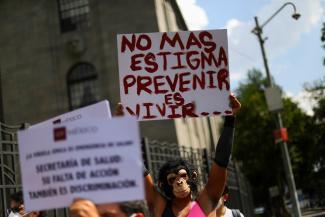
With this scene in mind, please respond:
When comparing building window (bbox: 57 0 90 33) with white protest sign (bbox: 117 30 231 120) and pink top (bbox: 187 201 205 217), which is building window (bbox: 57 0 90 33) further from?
pink top (bbox: 187 201 205 217)

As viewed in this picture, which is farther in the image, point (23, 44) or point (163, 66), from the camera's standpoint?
point (23, 44)

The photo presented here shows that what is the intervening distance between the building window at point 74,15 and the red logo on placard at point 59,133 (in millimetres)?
22769

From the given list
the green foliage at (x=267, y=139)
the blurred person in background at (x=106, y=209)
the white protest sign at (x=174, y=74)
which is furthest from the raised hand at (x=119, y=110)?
the green foliage at (x=267, y=139)

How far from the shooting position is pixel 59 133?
232cm

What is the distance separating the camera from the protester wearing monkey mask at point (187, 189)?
375 cm

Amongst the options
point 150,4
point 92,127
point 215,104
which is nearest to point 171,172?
point 215,104

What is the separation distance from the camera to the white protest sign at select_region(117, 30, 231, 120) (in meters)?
4.60

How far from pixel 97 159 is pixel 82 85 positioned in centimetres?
2216

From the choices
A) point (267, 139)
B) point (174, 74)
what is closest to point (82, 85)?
point (174, 74)

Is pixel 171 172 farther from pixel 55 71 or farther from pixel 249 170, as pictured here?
pixel 249 170

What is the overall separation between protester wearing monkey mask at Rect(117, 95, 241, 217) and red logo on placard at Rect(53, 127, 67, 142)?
1.58 metres

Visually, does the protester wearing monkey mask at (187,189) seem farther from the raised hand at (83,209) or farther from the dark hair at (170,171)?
the raised hand at (83,209)

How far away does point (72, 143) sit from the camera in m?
2.29

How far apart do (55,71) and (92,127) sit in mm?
22710
